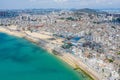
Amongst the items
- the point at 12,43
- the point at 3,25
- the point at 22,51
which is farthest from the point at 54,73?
the point at 3,25

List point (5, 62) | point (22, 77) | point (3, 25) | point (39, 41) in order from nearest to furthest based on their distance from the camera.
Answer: point (22, 77)
point (5, 62)
point (39, 41)
point (3, 25)

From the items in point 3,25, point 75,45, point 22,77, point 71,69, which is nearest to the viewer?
point 22,77

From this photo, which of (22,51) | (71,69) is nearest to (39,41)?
(22,51)

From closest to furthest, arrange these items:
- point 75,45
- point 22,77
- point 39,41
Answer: point 22,77, point 75,45, point 39,41

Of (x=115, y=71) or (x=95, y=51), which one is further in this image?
(x=95, y=51)

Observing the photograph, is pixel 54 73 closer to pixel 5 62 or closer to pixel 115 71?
pixel 115 71

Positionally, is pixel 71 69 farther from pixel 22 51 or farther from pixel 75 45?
pixel 22 51
